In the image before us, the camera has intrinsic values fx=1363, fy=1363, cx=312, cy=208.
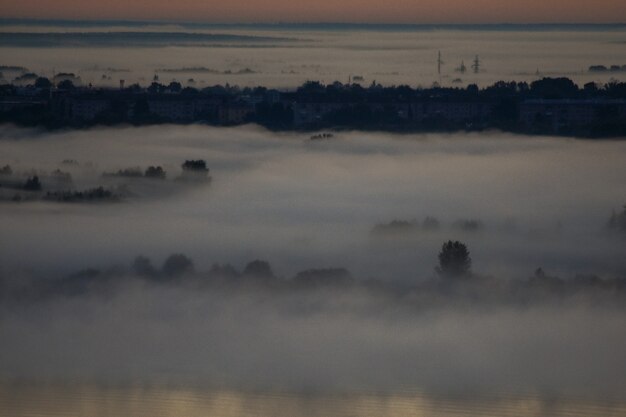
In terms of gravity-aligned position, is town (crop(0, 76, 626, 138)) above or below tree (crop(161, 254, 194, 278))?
above

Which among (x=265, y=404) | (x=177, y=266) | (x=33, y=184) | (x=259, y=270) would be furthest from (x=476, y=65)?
(x=265, y=404)

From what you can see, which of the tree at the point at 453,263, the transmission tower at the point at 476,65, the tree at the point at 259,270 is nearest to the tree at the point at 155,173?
Result: the tree at the point at 259,270

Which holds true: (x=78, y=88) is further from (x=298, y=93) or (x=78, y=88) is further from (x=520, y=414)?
(x=520, y=414)

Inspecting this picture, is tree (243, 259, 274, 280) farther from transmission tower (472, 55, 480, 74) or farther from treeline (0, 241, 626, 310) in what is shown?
transmission tower (472, 55, 480, 74)

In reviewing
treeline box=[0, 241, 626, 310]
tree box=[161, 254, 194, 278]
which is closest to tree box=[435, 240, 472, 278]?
treeline box=[0, 241, 626, 310]

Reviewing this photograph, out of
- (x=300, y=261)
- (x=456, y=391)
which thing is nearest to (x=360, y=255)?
(x=300, y=261)

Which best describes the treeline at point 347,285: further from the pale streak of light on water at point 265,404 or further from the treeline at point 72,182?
the pale streak of light on water at point 265,404

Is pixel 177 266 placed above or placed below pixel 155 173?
below

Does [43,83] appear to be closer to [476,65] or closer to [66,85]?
[66,85]
